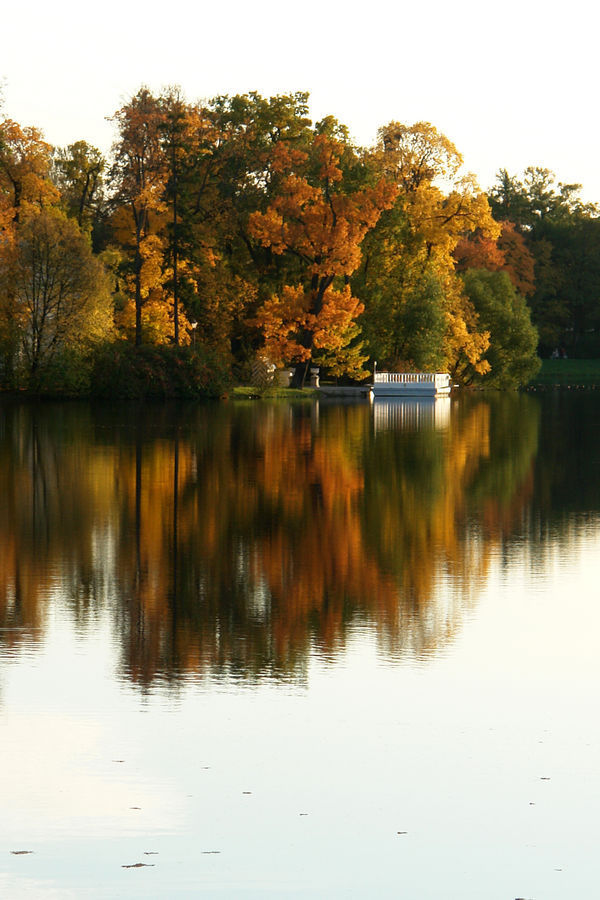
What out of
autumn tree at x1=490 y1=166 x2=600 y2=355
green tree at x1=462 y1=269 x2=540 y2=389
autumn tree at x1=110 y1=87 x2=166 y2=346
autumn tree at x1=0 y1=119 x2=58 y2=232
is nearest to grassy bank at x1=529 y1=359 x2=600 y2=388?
autumn tree at x1=490 y1=166 x2=600 y2=355

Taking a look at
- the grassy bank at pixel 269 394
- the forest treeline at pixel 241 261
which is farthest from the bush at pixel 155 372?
the grassy bank at pixel 269 394

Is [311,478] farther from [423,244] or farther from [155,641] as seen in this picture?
[423,244]

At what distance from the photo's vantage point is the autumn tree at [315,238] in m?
69.9

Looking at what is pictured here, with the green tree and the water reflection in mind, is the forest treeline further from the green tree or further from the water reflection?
the water reflection

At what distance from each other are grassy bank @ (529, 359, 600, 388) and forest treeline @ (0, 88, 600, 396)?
73.9 feet

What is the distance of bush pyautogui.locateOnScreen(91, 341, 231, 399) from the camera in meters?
62.5

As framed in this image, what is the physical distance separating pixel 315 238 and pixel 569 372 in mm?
58925

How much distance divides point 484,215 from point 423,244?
384 centimetres

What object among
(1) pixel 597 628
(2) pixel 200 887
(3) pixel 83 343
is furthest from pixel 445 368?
(2) pixel 200 887

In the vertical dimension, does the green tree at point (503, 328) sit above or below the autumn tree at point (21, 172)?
below

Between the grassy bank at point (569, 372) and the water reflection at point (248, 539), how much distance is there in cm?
7851

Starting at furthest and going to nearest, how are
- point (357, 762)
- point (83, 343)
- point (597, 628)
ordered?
point (83, 343), point (597, 628), point (357, 762)

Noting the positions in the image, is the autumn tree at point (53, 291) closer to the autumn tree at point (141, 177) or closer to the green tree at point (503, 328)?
the autumn tree at point (141, 177)

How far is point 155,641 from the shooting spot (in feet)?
33.9
